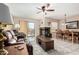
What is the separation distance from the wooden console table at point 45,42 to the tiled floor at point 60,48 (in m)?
0.07

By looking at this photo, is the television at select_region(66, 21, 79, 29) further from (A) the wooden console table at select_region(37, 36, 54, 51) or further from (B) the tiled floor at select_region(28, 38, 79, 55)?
(A) the wooden console table at select_region(37, 36, 54, 51)

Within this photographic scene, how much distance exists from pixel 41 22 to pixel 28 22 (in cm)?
25

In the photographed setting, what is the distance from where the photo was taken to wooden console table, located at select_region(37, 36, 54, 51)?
2.07m

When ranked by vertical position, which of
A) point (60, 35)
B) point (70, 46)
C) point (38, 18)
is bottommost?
point (70, 46)

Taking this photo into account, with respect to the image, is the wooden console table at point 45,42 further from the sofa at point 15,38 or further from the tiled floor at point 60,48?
the sofa at point 15,38

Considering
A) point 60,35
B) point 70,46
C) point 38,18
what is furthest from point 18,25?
point 70,46

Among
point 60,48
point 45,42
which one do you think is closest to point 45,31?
point 45,42

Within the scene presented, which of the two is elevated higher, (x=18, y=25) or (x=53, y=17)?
(x=53, y=17)

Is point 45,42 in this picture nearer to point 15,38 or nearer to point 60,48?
point 60,48

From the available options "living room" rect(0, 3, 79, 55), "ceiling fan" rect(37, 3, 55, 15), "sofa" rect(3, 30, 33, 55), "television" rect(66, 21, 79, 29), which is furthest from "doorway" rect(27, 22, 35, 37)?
"television" rect(66, 21, 79, 29)

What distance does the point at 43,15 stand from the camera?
2.03 meters

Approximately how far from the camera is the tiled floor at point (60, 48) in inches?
77.8

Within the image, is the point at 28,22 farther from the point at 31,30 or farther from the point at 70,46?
the point at 70,46

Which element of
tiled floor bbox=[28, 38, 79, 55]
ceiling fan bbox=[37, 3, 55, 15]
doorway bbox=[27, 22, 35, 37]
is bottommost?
tiled floor bbox=[28, 38, 79, 55]
